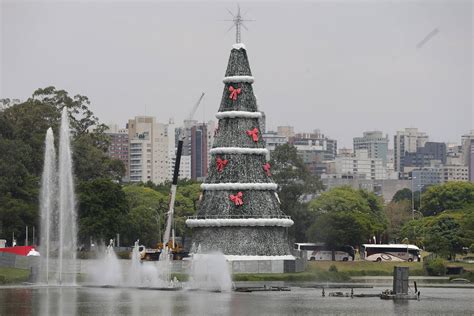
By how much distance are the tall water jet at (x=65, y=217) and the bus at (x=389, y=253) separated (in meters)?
56.0

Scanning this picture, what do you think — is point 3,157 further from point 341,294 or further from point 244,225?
point 341,294

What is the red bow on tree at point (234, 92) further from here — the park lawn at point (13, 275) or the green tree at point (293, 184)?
the green tree at point (293, 184)

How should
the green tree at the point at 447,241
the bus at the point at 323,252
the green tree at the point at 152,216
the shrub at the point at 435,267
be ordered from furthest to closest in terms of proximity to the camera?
1. the green tree at the point at 152,216
2. the bus at the point at 323,252
3. the green tree at the point at 447,241
4. the shrub at the point at 435,267

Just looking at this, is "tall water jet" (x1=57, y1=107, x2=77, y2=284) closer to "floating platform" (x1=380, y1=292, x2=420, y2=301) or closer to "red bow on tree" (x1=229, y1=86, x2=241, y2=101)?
"red bow on tree" (x1=229, y1=86, x2=241, y2=101)

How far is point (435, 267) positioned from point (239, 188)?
2683 cm

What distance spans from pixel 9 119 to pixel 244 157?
4603cm

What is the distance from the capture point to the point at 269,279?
12200 cm

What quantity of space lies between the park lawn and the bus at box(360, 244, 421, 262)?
60932 mm

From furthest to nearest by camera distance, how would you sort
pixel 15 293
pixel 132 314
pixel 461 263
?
pixel 461 263 → pixel 15 293 → pixel 132 314

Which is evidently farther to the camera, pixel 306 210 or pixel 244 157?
pixel 306 210

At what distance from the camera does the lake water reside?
8269 cm

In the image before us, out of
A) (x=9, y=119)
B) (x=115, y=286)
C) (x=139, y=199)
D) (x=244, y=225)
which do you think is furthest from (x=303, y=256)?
(x=139, y=199)

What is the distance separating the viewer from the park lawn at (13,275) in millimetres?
113213

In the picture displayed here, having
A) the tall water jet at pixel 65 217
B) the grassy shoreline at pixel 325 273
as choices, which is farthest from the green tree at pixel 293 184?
the tall water jet at pixel 65 217
